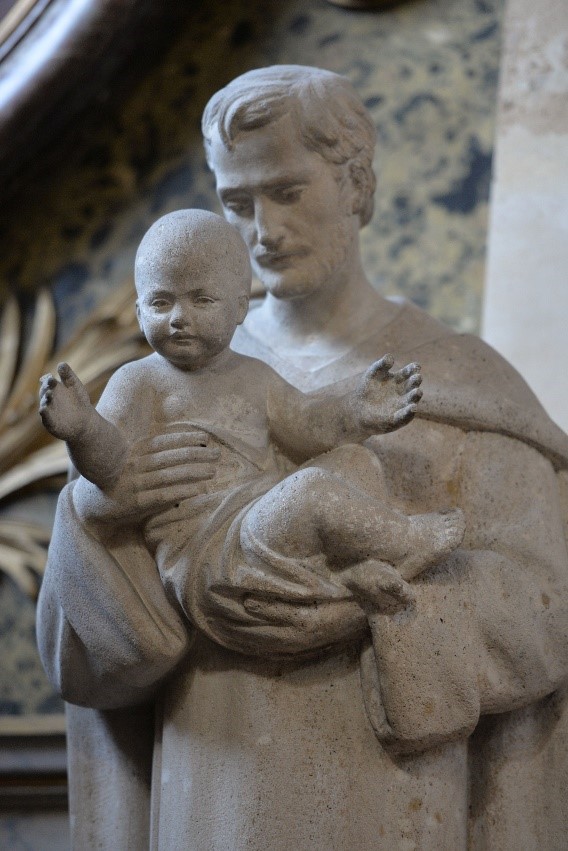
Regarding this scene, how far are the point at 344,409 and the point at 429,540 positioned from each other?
0.64 feet

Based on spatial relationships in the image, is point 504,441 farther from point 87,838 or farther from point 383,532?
point 87,838

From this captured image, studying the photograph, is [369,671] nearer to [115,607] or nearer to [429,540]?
[429,540]

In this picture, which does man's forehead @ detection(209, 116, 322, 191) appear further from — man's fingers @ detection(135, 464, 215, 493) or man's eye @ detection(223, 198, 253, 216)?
man's fingers @ detection(135, 464, 215, 493)

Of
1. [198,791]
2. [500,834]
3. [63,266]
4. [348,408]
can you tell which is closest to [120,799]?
[198,791]

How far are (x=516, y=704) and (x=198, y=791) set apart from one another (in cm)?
41

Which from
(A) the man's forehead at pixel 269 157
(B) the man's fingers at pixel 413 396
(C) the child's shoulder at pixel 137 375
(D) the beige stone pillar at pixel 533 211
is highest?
(A) the man's forehead at pixel 269 157

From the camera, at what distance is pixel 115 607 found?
1.99 metres

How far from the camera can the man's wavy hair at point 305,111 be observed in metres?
2.20

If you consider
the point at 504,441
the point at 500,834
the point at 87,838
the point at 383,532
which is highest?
the point at 383,532

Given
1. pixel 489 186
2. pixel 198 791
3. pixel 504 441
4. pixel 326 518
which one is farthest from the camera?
pixel 489 186

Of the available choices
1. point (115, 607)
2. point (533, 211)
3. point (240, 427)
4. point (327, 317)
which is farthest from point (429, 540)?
point (533, 211)

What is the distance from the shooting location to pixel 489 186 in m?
3.16

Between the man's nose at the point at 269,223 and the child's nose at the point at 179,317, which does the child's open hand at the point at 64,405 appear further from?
the man's nose at the point at 269,223

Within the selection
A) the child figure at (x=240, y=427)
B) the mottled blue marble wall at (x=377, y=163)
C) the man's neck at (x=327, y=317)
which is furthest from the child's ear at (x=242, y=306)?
the mottled blue marble wall at (x=377, y=163)
